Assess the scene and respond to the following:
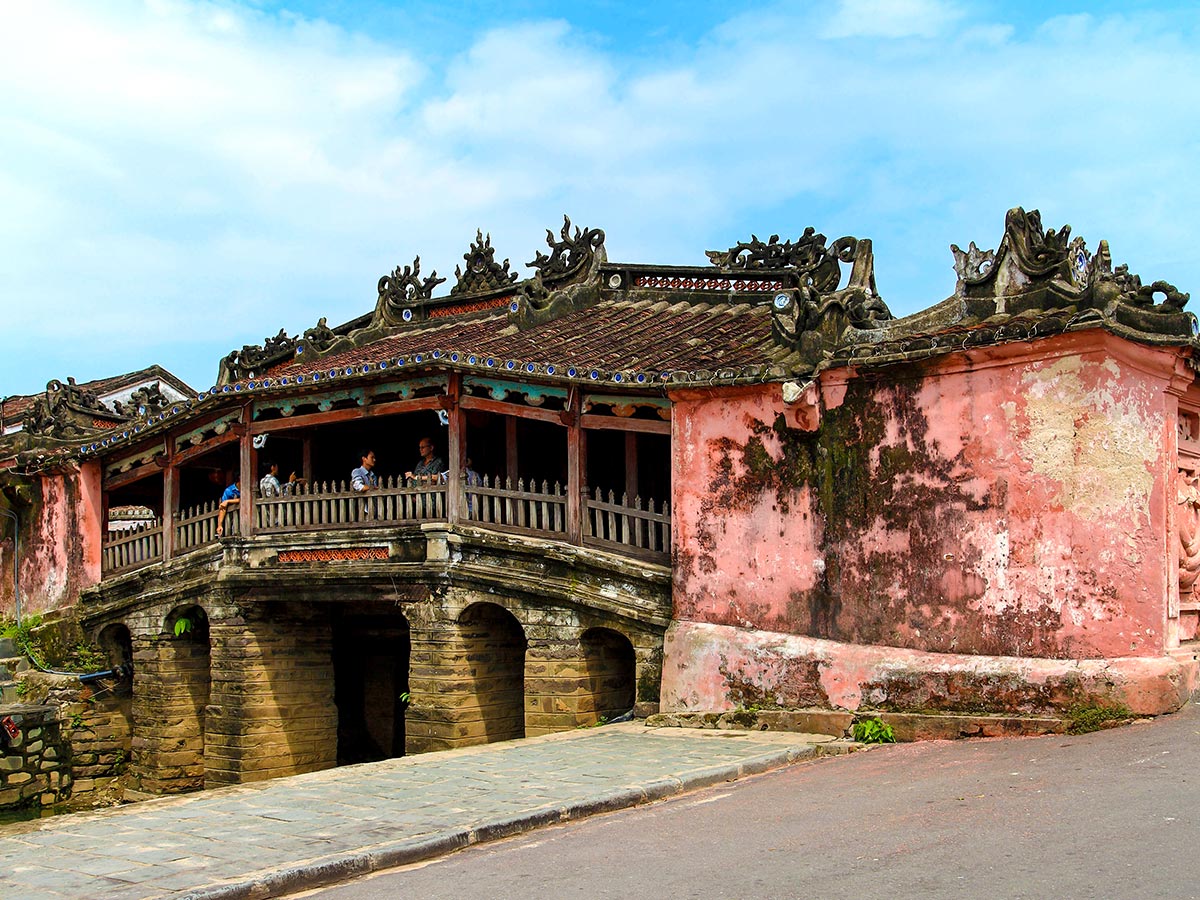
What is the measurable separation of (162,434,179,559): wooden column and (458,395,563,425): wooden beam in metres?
6.18

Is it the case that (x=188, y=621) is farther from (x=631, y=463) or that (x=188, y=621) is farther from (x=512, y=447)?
(x=631, y=463)

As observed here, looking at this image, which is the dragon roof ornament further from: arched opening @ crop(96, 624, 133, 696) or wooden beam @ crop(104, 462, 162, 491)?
arched opening @ crop(96, 624, 133, 696)

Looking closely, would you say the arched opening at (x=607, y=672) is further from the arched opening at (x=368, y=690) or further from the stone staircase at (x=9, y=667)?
the stone staircase at (x=9, y=667)

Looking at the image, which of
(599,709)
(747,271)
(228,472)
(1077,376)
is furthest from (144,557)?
(1077,376)

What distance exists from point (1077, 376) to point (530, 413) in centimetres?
596

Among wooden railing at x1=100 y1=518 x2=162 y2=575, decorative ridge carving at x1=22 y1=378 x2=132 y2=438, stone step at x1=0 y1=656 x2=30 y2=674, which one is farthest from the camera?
decorative ridge carving at x1=22 y1=378 x2=132 y2=438

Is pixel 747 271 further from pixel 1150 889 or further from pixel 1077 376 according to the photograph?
pixel 1150 889

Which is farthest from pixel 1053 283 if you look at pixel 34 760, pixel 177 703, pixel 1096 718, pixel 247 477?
pixel 34 760

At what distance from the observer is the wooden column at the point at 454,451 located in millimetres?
13594

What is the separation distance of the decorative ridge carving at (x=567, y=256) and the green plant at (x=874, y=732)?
856 centimetres

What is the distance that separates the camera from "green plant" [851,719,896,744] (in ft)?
33.6

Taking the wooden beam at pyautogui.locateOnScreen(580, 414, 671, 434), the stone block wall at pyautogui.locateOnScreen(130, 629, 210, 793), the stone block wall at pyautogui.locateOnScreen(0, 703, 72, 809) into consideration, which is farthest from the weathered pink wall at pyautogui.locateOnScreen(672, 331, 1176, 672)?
the stone block wall at pyautogui.locateOnScreen(0, 703, 72, 809)

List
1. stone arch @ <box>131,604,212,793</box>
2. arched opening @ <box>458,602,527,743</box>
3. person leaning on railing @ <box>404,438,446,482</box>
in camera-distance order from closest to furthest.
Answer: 1. arched opening @ <box>458,602,527,743</box>
2. person leaning on railing @ <box>404,438,446,482</box>
3. stone arch @ <box>131,604,212,793</box>

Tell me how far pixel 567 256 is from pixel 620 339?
9.40 feet
